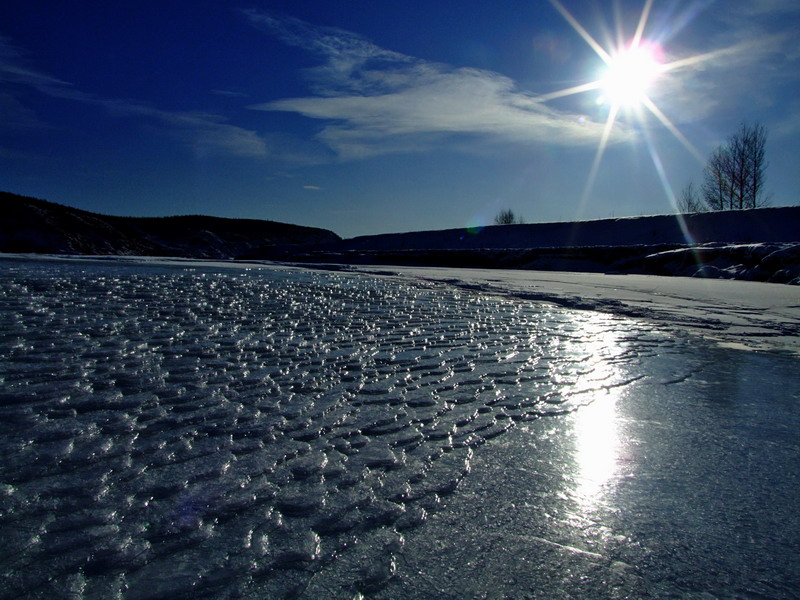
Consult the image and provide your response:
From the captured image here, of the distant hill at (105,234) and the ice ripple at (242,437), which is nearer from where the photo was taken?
the ice ripple at (242,437)

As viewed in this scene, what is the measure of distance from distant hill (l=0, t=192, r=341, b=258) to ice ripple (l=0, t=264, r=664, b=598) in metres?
23.4

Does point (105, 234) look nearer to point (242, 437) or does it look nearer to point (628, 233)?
point (628, 233)

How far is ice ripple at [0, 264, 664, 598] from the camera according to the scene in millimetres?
681

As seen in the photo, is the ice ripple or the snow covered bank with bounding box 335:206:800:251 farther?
the snow covered bank with bounding box 335:206:800:251

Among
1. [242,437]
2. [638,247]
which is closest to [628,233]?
[638,247]

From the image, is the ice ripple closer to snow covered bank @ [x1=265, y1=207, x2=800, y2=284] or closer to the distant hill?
snow covered bank @ [x1=265, y1=207, x2=800, y2=284]

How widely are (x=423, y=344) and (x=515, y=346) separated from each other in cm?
41

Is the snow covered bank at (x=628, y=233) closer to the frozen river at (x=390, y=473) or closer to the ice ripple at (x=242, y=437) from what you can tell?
the ice ripple at (x=242, y=437)

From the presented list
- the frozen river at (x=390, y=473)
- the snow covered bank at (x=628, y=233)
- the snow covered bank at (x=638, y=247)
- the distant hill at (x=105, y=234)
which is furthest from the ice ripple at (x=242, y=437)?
the distant hill at (x=105, y=234)

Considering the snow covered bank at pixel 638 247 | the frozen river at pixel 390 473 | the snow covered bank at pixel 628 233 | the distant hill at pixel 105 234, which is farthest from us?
the distant hill at pixel 105 234

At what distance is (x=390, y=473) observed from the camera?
963mm

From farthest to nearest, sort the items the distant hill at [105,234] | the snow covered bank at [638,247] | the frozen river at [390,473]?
1. the distant hill at [105,234]
2. the snow covered bank at [638,247]
3. the frozen river at [390,473]

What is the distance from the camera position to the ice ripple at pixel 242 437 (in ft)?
2.23

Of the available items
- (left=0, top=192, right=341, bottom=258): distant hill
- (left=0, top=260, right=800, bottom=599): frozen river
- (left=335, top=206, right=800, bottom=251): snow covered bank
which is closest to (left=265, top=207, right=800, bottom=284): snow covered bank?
(left=335, top=206, right=800, bottom=251): snow covered bank
